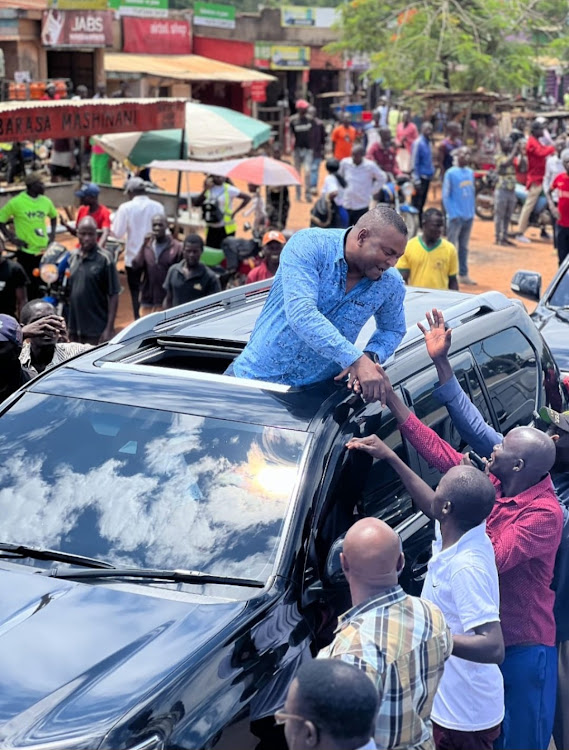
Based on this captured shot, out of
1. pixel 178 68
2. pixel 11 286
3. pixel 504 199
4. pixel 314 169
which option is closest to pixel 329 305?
pixel 11 286

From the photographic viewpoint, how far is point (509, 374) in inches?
215

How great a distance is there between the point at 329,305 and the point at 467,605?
60.9 inches

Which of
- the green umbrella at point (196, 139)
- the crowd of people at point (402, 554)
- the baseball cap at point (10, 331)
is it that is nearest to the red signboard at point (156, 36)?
the green umbrella at point (196, 139)

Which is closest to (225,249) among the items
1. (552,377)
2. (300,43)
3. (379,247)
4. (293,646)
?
(552,377)

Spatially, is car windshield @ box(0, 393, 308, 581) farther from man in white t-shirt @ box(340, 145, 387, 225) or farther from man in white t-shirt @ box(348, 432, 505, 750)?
man in white t-shirt @ box(340, 145, 387, 225)

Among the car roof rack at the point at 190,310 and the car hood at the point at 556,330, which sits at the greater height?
the car roof rack at the point at 190,310

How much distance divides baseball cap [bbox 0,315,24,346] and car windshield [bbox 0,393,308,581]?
144cm

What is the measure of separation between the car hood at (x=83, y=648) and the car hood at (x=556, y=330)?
4842mm

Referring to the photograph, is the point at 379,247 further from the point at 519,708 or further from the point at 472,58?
the point at 472,58

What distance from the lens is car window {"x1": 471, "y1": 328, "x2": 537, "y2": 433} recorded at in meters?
5.27

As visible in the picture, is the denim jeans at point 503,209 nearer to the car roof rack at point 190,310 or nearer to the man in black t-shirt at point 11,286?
the man in black t-shirt at point 11,286

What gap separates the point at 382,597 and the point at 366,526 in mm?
203

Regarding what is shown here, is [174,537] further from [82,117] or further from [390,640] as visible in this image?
[82,117]

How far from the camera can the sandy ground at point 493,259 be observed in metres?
15.7
